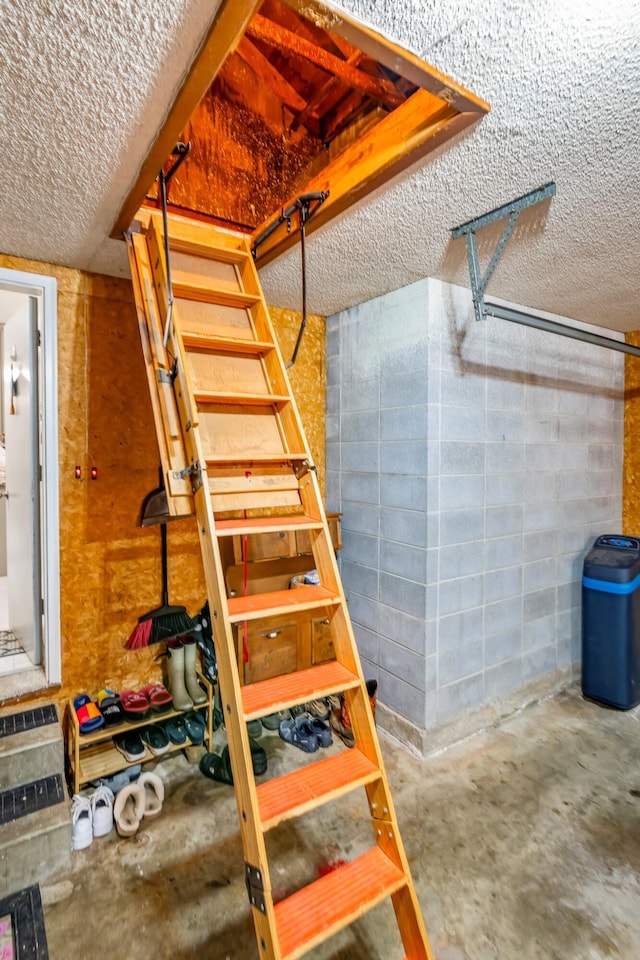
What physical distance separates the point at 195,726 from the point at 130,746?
1.13ft

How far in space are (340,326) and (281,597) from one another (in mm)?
2275

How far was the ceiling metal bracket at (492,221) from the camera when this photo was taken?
5.76 ft

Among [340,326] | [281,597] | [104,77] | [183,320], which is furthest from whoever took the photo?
[340,326]

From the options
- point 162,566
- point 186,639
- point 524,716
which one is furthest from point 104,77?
point 524,716

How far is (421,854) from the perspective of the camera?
196cm

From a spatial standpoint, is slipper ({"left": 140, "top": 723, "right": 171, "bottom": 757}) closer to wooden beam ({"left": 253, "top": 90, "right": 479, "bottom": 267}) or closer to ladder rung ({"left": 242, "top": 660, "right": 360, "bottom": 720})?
ladder rung ({"left": 242, "top": 660, "right": 360, "bottom": 720})

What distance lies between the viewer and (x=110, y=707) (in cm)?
243

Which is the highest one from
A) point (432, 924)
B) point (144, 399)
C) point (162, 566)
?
point (144, 399)

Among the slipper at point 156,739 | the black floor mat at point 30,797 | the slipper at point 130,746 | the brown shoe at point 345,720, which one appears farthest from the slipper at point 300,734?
the black floor mat at point 30,797

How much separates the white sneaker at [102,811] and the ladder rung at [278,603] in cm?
140

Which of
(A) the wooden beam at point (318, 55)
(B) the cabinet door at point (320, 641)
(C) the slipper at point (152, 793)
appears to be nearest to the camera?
(A) the wooden beam at point (318, 55)

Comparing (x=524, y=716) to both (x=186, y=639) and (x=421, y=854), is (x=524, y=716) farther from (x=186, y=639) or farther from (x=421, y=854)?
(x=186, y=639)

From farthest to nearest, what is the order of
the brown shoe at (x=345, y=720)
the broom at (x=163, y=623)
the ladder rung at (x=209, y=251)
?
the brown shoe at (x=345, y=720), the broom at (x=163, y=623), the ladder rung at (x=209, y=251)

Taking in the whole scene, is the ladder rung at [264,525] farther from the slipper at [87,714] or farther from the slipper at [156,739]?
the slipper at [156,739]
